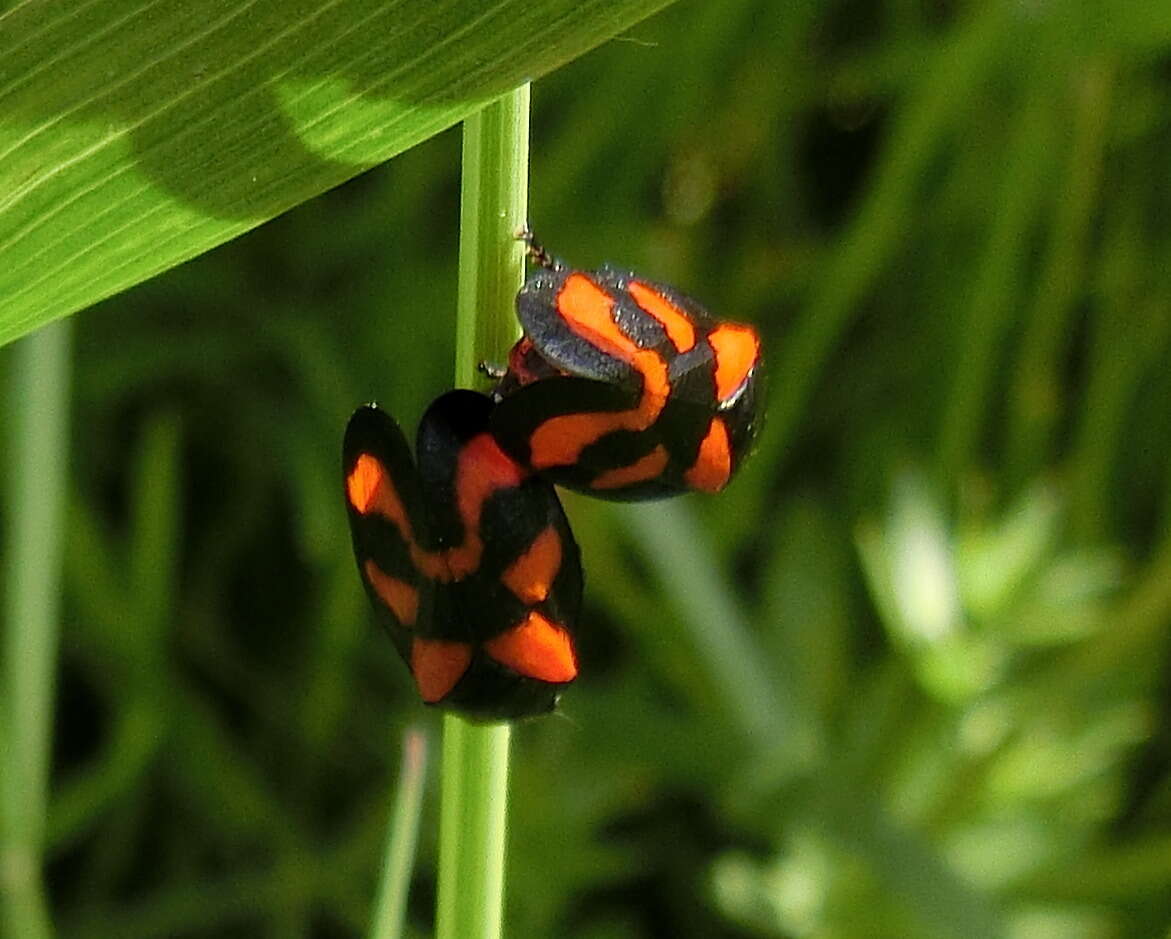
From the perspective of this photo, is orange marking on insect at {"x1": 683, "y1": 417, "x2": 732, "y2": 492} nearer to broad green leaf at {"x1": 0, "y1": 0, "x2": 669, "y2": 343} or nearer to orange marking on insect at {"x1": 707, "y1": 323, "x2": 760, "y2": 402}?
orange marking on insect at {"x1": 707, "y1": 323, "x2": 760, "y2": 402}

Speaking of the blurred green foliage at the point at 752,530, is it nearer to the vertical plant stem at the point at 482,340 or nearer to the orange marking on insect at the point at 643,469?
the orange marking on insect at the point at 643,469

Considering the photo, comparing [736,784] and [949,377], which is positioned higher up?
[949,377]

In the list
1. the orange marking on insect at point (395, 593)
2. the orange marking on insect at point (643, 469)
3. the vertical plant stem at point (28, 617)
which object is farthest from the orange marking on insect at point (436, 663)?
the vertical plant stem at point (28, 617)

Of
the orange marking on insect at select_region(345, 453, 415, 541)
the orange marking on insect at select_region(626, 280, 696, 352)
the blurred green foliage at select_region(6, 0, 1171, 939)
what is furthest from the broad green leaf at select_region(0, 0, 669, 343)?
the blurred green foliage at select_region(6, 0, 1171, 939)

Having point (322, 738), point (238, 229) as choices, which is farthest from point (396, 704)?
point (238, 229)

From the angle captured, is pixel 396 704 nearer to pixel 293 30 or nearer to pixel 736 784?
pixel 736 784

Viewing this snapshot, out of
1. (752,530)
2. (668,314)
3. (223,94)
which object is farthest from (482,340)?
(752,530)

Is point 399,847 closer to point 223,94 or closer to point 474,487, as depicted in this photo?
point 474,487
